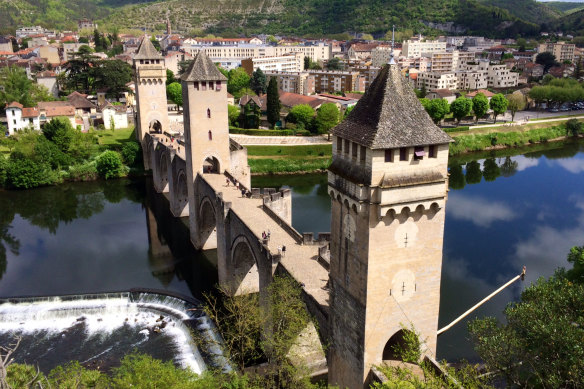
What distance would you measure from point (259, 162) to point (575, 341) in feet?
183

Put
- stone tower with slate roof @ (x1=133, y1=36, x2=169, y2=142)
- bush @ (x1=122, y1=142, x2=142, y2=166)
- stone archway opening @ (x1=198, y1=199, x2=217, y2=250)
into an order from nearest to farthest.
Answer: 1. stone archway opening @ (x1=198, y1=199, x2=217, y2=250)
2. stone tower with slate roof @ (x1=133, y1=36, x2=169, y2=142)
3. bush @ (x1=122, y1=142, x2=142, y2=166)

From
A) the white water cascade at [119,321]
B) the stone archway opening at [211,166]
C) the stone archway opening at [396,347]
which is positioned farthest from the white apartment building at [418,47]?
the stone archway opening at [396,347]

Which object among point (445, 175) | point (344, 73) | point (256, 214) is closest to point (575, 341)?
point (445, 175)

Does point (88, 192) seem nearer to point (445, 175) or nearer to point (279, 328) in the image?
point (279, 328)

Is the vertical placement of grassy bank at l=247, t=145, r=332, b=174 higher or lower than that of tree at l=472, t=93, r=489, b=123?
lower

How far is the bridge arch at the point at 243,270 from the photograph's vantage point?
34.5 metres

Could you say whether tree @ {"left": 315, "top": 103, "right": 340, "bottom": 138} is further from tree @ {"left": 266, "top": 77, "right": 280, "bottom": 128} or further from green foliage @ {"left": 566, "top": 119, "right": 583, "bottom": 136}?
green foliage @ {"left": 566, "top": 119, "right": 583, "bottom": 136}

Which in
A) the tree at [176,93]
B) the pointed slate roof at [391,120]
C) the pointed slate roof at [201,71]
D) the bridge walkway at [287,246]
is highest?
the pointed slate roof at [201,71]

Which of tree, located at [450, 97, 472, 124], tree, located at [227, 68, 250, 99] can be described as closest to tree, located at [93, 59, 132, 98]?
tree, located at [227, 68, 250, 99]

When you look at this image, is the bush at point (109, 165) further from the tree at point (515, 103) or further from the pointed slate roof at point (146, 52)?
the tree at point (515, 103)

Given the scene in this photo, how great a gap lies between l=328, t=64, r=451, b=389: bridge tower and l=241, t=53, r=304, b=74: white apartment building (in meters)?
111

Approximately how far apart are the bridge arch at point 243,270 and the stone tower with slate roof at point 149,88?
36.2m

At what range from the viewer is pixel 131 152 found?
67.8m

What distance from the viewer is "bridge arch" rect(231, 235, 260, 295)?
34.5m
